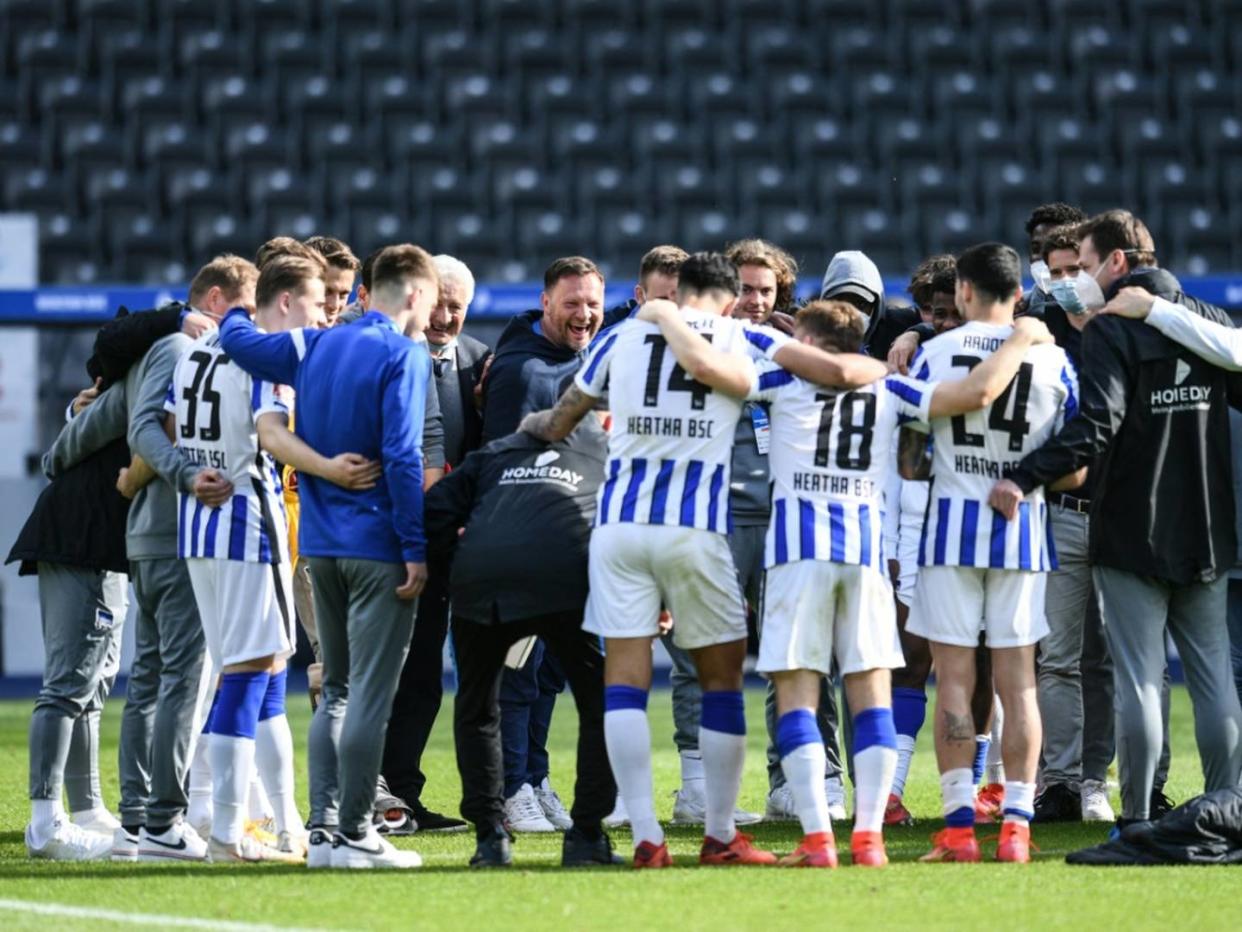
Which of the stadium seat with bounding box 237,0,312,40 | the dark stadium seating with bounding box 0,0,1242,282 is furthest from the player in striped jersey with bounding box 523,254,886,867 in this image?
the stadium seat with bounding box 237,0,312,40

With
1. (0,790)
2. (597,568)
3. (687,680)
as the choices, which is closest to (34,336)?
(0,790)

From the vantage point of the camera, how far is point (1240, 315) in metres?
13.7

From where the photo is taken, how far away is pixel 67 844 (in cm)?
580

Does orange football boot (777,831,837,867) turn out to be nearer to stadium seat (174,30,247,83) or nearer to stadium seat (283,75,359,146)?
stadium seat (283,75,359,146)

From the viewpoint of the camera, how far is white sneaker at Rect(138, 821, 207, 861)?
5.63 metres

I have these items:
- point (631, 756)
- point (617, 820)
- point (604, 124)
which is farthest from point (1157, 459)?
point (604, 124)

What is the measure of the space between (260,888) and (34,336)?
959 centimetres

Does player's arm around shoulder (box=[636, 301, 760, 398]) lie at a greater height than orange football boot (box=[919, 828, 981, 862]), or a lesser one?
greater

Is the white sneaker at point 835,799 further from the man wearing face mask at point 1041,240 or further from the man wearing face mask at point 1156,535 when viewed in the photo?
the man wearing face mask at point 1041,240

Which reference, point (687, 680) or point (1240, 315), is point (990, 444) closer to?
point (687, 680)

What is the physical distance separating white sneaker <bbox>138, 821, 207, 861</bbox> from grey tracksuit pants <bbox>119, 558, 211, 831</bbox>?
3cm

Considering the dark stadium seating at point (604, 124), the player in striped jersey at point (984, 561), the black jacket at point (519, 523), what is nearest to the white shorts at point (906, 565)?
the player in striped jersey at point (984, 561)

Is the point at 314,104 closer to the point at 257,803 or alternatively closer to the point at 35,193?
the point at 35,193

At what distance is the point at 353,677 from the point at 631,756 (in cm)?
84
